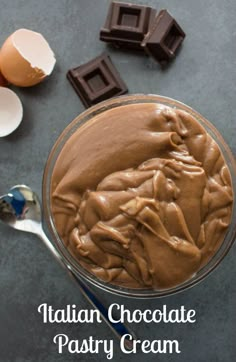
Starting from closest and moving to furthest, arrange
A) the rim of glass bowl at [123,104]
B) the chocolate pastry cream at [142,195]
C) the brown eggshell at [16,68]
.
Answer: the chocolate pastry cream at [142,195], the rim of glass bowl at [123,104], the brown eggshell at [16,68]

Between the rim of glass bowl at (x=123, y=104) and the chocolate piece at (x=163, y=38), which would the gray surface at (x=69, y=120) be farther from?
the rim of glass bowl at (x=123, y=104)

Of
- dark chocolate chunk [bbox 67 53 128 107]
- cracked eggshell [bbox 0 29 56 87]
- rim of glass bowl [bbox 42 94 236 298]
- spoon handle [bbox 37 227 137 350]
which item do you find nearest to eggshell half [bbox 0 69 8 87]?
cracked eggshell [bbox 0 29 56 87]

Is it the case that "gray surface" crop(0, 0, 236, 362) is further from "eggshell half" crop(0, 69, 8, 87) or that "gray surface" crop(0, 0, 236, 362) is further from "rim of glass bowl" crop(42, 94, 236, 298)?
"rim of glass bowl" crop(42, 94, 236, 298)

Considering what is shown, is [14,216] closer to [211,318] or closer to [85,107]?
[85,107]

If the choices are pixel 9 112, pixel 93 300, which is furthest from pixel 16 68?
pixel 93 300

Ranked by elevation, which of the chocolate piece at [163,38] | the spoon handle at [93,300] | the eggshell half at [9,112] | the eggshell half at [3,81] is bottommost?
the spoon handle at [93,300]

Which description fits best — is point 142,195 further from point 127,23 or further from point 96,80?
point 127,23

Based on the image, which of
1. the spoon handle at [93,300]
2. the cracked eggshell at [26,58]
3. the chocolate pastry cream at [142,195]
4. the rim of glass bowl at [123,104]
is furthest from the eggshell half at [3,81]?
the spoon handle at [93,300]
